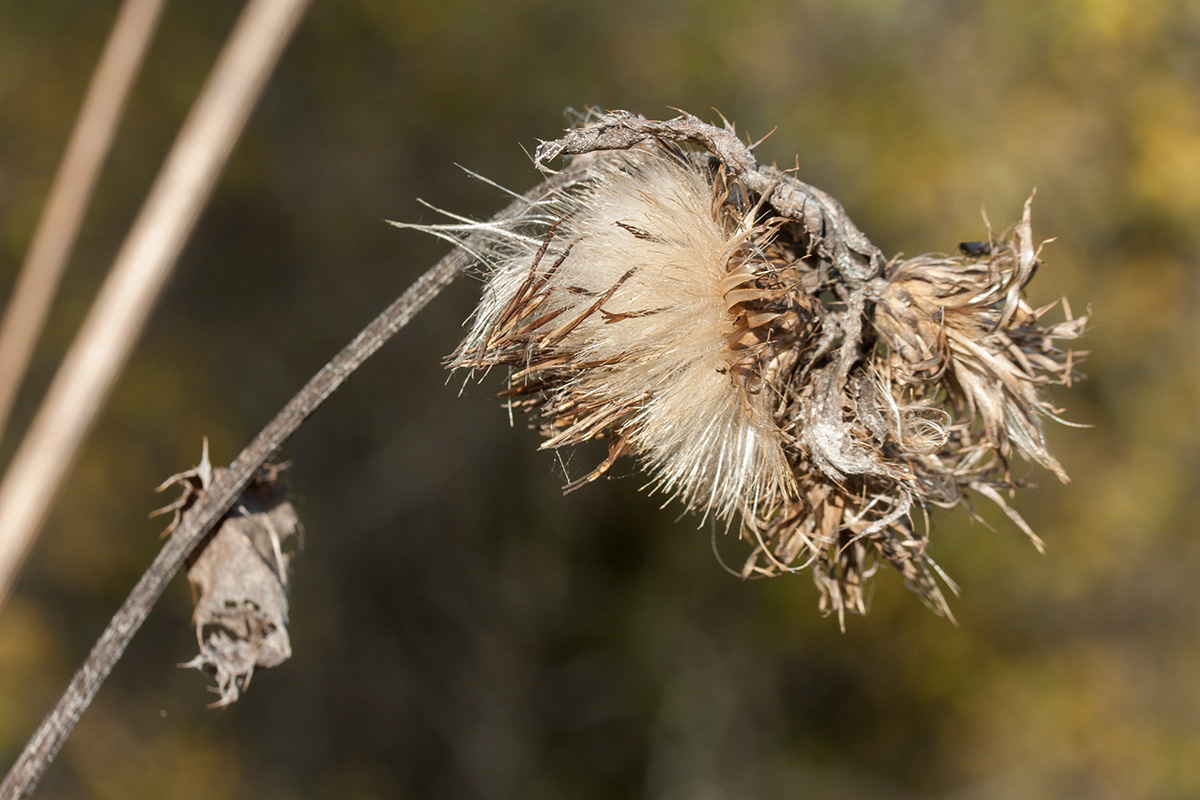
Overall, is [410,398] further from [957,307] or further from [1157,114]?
[1157,114]

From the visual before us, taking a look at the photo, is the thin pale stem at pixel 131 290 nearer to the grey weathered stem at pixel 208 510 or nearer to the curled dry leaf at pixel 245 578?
the grey weathered stem at pixel 208 510

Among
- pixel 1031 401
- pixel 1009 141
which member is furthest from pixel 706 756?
pixel 1031 401

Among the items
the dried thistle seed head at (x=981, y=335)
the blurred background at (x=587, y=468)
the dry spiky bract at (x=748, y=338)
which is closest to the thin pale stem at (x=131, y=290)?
the dry spiky bract at (x=748, y=338)

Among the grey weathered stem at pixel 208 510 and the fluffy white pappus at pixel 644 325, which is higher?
the fluffy white pappus at pixel 644 325

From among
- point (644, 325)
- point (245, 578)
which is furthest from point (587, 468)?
point (644, 325)

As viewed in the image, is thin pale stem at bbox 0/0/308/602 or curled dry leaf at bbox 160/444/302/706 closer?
thin pale stem at bbox 0/0/308/602

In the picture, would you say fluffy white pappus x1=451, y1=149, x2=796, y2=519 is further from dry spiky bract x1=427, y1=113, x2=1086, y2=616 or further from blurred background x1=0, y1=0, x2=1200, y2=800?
blurred background x1=0, y1=0, x2=1200, y2=800

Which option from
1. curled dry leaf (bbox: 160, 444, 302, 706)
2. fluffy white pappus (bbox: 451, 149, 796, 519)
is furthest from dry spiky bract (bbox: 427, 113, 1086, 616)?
curled dry leaf (bbox: 160, 444, 302, 706)
